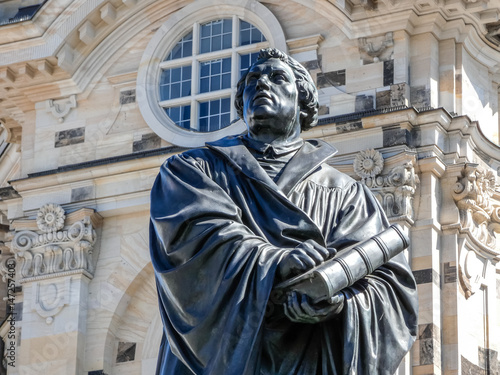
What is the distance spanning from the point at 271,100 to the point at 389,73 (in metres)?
10.3

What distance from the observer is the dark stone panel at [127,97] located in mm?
17953

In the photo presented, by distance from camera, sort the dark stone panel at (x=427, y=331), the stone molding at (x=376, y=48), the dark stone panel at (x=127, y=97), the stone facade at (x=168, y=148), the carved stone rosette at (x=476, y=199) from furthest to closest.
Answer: the dark stone panel at (x=127, y=97)
the stone molding at (x=376, y=48)
the carved stone rosette at (x=476, y=199)
the stone facade at (x=168, y=148)
the dark stone panel at (x=427, y=331)

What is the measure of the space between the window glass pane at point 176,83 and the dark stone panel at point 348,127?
1.81 meters

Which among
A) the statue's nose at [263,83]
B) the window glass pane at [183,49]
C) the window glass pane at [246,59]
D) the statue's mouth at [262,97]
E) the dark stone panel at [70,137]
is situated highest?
the window glass pane at [183,49]

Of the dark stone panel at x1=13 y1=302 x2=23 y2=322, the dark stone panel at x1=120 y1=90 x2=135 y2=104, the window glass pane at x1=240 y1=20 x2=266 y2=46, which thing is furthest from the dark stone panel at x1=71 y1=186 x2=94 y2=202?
the window glass pane at x1=240 y1=20 x2=266 y2=46

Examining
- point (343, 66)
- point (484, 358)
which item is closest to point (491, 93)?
point (343, 66)

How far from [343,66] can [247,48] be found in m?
1.06

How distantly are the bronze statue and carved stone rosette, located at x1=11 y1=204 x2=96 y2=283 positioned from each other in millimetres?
11087

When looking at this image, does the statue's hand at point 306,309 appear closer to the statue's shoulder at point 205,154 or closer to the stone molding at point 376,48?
the statue's shoulder at point 205,154

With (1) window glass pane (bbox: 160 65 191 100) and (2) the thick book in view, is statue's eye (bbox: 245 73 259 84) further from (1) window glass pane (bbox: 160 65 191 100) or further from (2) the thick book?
(1) window glass pane (bbox: 160 65 191 100)

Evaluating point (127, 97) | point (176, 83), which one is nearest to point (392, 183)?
point (176, 83)

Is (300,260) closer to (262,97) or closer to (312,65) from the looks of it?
(262,97)

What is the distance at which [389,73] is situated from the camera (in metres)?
16.7

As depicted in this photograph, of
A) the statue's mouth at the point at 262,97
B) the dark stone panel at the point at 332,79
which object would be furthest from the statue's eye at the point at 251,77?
the dark stone panel at the point at 332,79
